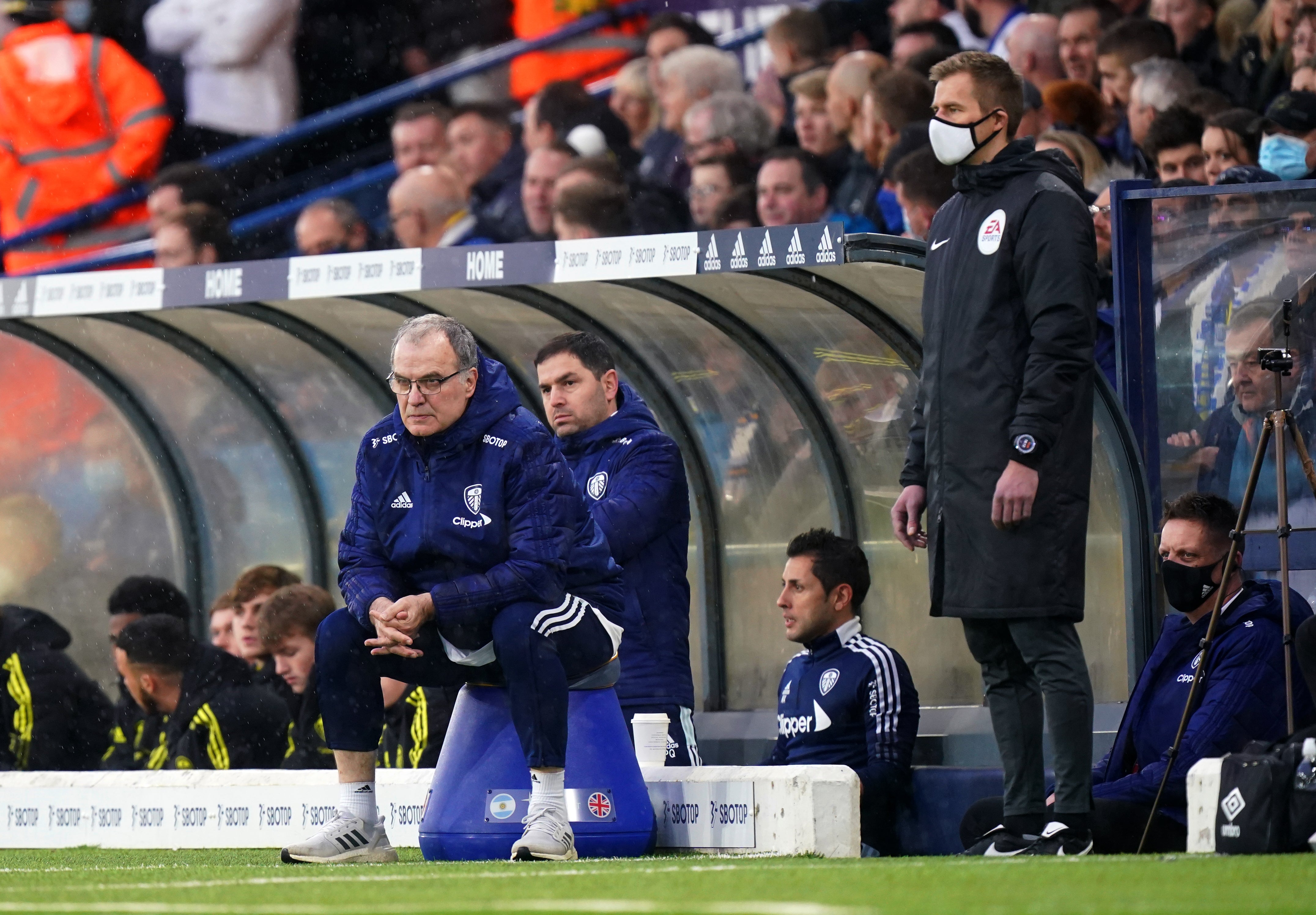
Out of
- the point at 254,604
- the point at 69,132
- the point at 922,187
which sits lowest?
the point at 254,604

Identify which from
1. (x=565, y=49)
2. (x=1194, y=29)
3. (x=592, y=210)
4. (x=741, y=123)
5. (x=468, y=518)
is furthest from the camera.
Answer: (x=565, y=49)

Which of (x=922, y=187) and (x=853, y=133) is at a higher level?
(x=853, y=133)

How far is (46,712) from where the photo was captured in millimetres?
9094

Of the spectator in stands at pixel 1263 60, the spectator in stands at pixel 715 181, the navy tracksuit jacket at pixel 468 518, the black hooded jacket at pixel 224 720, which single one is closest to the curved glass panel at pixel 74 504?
the black hooded jacket at pixel 224 720

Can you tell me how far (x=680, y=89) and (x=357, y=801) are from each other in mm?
6972

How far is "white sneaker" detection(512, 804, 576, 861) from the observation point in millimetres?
5309

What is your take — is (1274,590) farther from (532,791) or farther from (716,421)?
(716,421)

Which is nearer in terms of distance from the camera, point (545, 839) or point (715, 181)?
point (545, 839)

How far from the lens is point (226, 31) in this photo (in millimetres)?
14773

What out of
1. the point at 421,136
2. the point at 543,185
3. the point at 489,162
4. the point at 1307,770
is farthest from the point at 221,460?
the point at 1307,770

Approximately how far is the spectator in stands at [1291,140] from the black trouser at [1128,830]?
270 cm

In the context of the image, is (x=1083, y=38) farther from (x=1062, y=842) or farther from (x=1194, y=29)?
(x=1062, y=842)

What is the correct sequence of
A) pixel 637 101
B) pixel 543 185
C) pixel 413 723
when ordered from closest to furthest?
pixel 413 723 < pixel 543 185 < pixel 637 101

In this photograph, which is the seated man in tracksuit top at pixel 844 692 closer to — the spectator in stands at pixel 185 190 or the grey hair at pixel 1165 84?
the grey hair at pixel 1165 84
